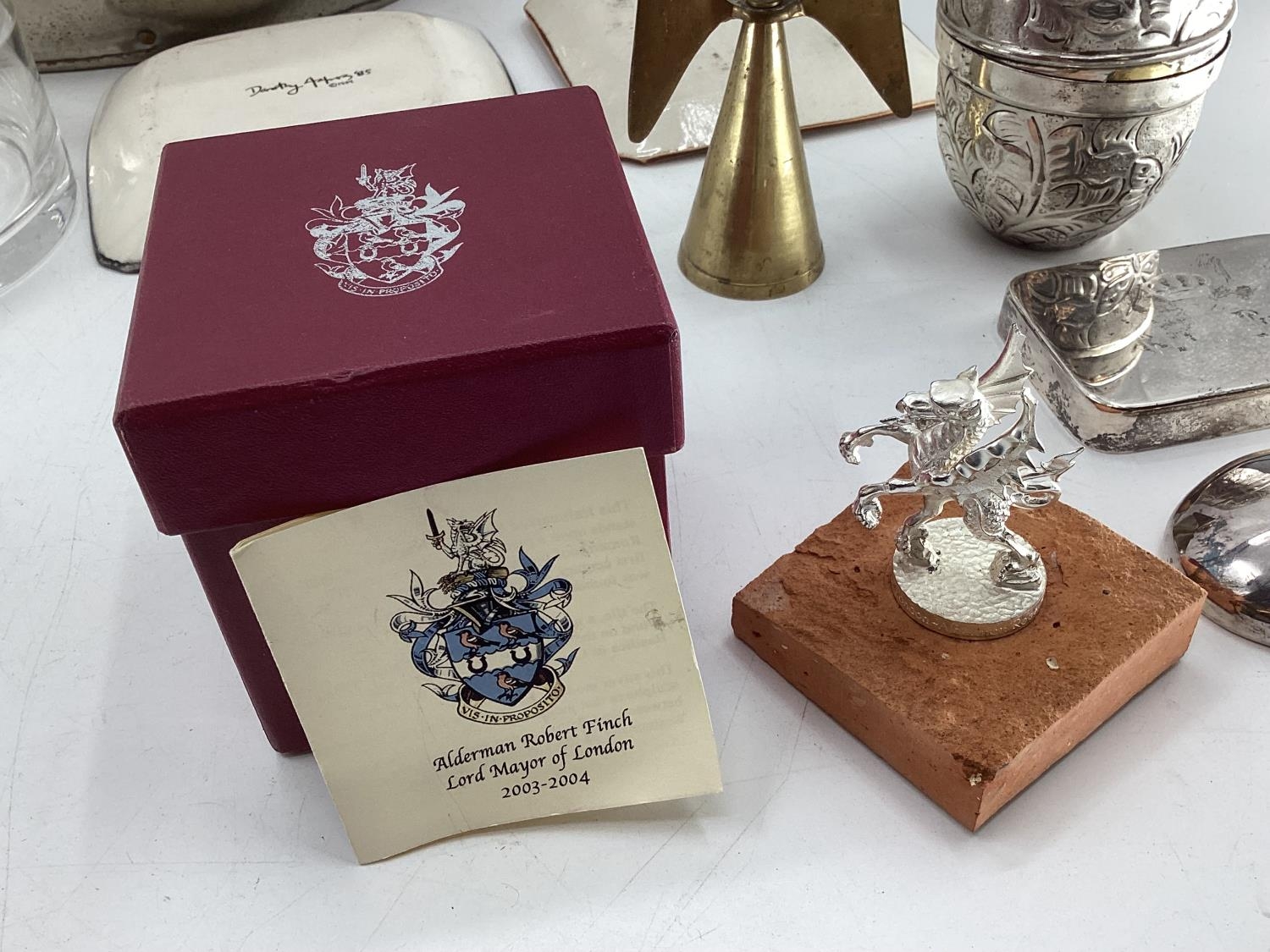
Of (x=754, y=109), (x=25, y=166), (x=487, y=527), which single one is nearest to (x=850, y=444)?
(x=487, y=527)

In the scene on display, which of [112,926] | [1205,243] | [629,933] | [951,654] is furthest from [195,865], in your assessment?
[1205,243]

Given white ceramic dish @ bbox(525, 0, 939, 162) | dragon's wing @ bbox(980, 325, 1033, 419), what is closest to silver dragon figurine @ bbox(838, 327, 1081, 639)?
dragon's wing @ bbox(980, 325, 1033, 419)

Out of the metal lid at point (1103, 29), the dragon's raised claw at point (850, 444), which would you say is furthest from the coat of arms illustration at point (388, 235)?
the metal lid at point (1103, 29)

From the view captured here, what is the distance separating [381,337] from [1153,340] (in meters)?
0.46

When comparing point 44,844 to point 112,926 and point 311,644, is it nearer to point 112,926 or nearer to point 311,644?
point 112,926

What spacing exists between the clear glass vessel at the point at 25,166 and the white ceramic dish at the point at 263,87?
1.0 inches

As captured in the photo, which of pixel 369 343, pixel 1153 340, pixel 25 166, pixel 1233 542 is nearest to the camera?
pixel 369 343

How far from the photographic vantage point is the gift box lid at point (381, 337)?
436mm

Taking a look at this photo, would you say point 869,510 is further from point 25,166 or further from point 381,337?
point 25,166

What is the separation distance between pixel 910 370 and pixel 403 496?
1.22 ft

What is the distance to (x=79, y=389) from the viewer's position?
2.48ft

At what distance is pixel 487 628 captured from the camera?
479mm

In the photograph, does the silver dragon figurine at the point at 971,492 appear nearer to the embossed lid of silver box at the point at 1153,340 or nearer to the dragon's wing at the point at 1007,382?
the dragon's wing at the point at 1007,382

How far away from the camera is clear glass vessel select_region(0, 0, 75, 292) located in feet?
2.73
